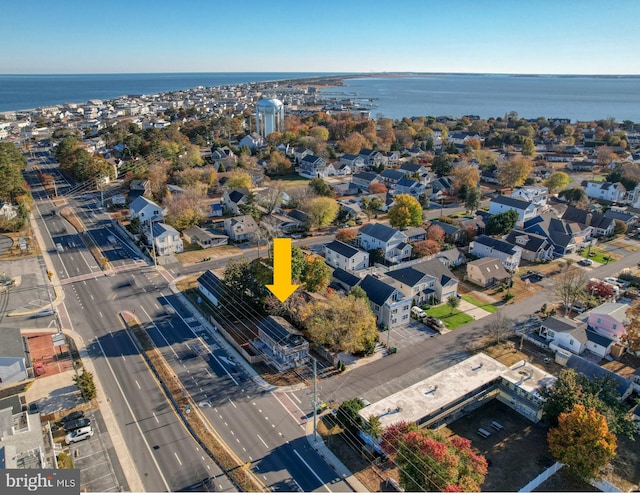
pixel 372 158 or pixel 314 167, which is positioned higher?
pixel 372 158

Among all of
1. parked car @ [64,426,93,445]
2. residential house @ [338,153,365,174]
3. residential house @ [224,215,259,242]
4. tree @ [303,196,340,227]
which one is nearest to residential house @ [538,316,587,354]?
tree @ [303,196,340,227]

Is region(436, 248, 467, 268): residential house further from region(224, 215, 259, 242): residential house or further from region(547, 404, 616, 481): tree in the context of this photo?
region(547, 404, 616, 481): tree

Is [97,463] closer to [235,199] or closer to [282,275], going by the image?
[282,275]

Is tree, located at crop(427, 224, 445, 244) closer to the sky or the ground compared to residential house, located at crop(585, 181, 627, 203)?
closer to the ground

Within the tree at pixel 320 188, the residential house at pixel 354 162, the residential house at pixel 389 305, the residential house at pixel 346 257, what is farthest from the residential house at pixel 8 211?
the residential house at pixel 354 162

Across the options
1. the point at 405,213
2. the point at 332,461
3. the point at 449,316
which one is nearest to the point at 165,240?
the point at 405,213

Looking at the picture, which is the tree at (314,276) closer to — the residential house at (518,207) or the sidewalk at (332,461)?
the sidewalk at (332,461)
